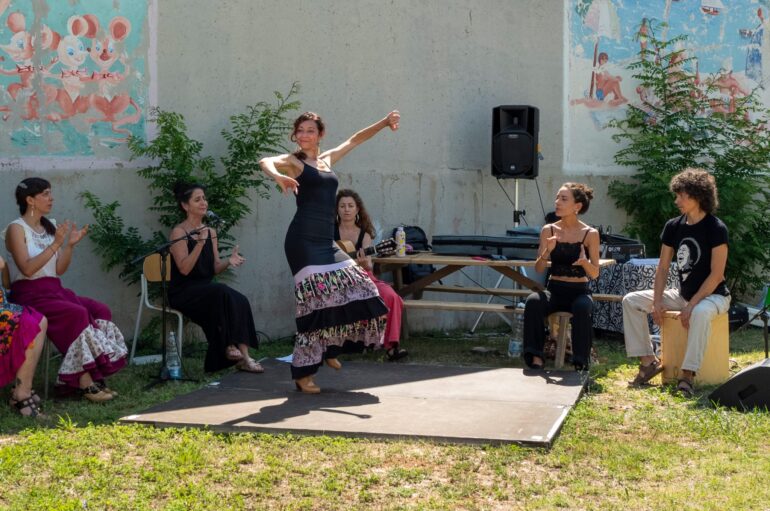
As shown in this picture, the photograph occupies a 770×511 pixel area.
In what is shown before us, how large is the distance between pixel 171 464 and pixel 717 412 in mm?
3101

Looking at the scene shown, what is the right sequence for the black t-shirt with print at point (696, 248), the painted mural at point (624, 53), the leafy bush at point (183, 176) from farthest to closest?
the painted mural at point (624, 53) → the leafy bush at point (183, 176) → the black t-shirt with print at point (696, 248)

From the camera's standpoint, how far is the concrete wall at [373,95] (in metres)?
7.98

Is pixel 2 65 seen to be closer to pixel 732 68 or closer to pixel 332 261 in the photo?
pixel 332 261

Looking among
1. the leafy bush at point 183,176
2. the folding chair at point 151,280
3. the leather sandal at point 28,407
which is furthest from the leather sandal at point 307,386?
the leafy bush at point 183,176

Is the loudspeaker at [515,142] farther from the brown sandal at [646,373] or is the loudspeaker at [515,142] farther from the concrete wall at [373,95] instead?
the brown sandal at [646,373]

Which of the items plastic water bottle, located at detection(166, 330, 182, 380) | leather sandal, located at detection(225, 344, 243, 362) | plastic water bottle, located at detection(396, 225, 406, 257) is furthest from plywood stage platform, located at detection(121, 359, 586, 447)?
plastic water bottle, located at detection(396, 225, 406, 257)

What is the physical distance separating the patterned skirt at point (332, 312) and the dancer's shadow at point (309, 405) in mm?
193

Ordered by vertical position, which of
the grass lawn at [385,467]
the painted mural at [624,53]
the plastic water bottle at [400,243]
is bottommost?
the grass lawn at [385,467]

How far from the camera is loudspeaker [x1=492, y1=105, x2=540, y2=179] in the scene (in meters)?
9.75

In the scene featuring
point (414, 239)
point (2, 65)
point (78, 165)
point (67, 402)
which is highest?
point (2, 65)

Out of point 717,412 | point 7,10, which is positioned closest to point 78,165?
point 7,10

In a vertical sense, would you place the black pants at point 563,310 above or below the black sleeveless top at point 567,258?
below

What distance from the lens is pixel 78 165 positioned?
7.54 m

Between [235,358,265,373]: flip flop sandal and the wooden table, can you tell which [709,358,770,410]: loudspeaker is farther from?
[235,358,265,373]: flip flop sandal
